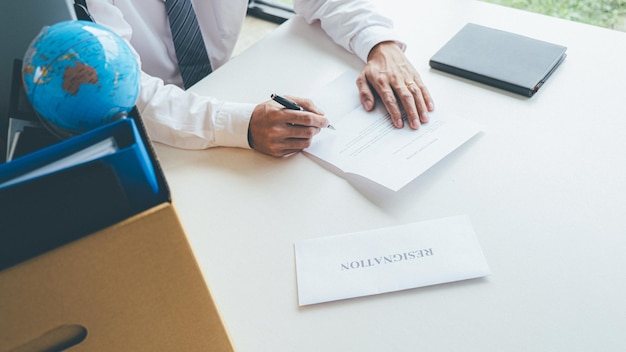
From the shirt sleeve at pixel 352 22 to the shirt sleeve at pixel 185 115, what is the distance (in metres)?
0.32

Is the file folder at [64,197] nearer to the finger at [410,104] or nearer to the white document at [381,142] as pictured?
the white document at [381,142]

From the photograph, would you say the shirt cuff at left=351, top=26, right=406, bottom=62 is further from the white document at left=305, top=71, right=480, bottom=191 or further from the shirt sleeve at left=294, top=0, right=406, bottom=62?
Answer: the white document at left=305, top=71, right=480, bottom=191

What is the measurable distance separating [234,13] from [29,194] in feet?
3.62

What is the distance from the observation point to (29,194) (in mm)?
435

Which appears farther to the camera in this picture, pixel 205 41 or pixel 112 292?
pixel 205 41

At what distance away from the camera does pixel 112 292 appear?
1.61 ft

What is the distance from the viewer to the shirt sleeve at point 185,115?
3.29 ft

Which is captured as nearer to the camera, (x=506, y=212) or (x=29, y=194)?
(x=29, y=194)

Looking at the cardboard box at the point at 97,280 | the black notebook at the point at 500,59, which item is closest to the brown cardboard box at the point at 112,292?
the cardboard box at the point at 97,280

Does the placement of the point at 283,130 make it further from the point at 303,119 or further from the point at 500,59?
the point at 500,59

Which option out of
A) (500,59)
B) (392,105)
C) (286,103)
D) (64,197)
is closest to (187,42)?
(286,103)

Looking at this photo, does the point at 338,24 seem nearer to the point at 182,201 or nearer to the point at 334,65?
the point at 334,65

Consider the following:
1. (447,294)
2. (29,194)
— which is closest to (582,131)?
(447,294)

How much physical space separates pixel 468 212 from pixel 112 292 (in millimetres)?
570
